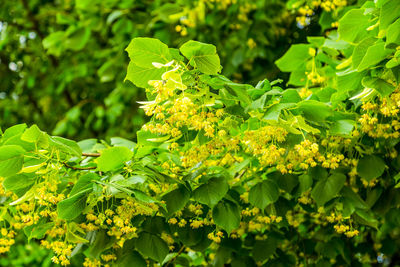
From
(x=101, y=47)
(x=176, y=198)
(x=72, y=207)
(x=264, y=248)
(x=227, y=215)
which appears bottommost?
(x=101, y=47)

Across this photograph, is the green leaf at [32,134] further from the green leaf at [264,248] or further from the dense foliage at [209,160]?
the green leaf at [264,248]

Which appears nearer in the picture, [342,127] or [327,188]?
[342,127]

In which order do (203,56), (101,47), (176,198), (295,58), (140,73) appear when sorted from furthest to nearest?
(101,47)
(295,58)
(176,198)
(140,73)
(203,56)

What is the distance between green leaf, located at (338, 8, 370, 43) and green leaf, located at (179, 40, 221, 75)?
0.72m

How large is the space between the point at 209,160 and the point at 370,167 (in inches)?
25.6

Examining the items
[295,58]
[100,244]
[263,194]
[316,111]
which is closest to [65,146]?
[100,244]

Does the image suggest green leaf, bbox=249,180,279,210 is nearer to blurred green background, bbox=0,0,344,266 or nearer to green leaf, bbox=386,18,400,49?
green leaf, bbox=386,18,400,49

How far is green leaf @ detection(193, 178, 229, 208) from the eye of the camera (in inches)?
71.6

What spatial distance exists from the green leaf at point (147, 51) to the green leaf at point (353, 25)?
814 mm

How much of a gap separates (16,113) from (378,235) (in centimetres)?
340

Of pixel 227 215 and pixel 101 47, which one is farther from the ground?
pixel 227 215

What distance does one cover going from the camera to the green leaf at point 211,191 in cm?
182

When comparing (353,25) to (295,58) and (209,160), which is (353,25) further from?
(209,160)

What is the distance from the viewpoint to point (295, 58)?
8.27ft
